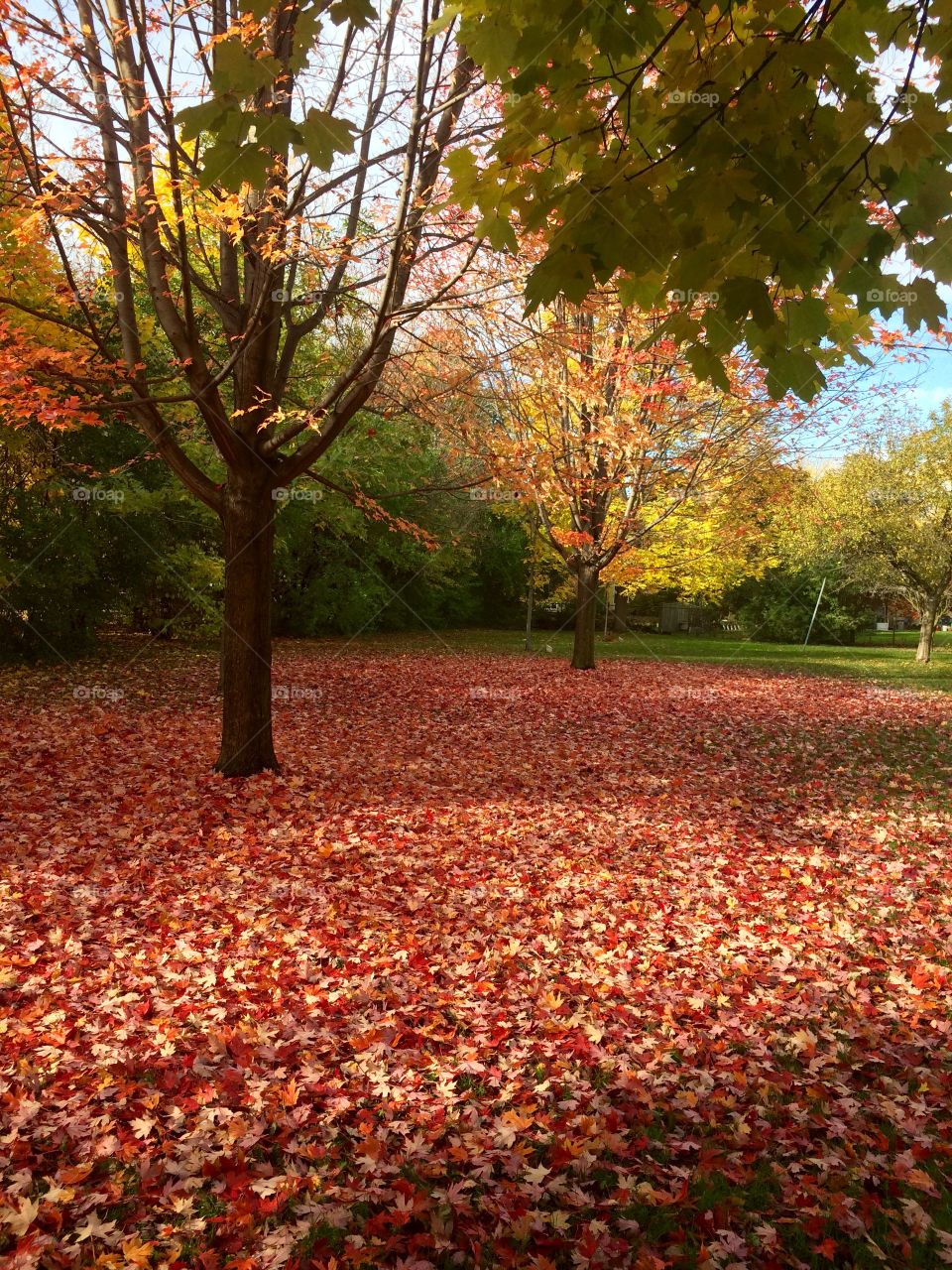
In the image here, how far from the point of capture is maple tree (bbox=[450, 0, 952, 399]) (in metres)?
2.57

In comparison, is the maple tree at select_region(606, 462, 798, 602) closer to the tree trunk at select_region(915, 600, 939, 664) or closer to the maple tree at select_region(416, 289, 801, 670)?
the maple tree at select_region(416, 289, 801, 670)

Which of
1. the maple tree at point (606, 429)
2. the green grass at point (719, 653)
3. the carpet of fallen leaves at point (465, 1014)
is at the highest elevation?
the maple tree at point (606, 429)

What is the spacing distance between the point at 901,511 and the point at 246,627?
20739mm

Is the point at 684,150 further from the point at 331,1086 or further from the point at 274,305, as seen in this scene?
the point at 274,305

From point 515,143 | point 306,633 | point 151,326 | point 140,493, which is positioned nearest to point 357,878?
point 515,143

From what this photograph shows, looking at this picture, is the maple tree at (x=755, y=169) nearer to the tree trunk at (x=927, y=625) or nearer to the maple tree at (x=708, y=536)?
the maple tree at (x=708, y=536)

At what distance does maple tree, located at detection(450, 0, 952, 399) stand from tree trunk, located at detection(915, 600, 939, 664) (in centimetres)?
2446

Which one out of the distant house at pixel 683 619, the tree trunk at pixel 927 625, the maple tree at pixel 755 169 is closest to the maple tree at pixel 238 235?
the maple tree at pixel 755 169

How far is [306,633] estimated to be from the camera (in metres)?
23.2

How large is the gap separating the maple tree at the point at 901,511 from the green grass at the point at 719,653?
2729 mm

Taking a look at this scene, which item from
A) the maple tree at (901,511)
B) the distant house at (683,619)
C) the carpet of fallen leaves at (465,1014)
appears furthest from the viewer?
the distant house at (683,619)

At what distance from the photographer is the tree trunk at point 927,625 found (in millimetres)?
24203

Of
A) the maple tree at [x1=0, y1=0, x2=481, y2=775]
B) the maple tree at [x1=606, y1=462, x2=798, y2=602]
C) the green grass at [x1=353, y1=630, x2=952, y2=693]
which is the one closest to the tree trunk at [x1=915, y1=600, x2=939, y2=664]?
the green grass at [x1=353, y1=630, x2=952, y2=693]

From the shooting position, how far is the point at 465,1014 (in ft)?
14.3
